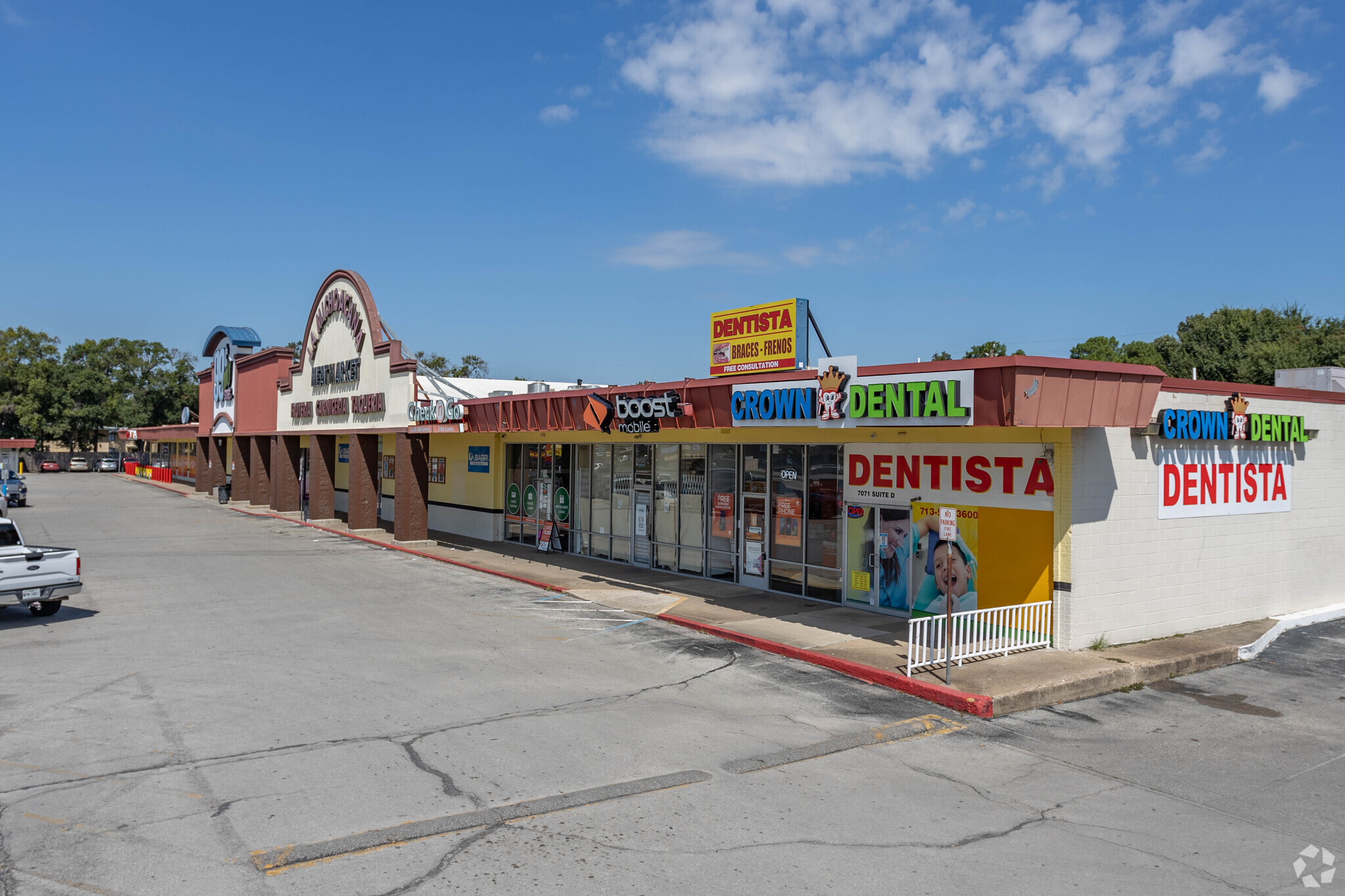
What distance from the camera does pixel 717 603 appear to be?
17.9 m

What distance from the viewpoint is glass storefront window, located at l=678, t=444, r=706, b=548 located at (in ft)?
68.9

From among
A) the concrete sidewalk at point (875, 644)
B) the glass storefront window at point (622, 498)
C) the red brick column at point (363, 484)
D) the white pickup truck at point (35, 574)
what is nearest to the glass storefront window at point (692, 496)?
the concrete sidewalk at point (875, 644)

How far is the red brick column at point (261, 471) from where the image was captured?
146 feet

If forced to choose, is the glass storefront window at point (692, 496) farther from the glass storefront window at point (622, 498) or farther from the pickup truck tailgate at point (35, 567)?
the pickup truck tailgate at point (35, 567)

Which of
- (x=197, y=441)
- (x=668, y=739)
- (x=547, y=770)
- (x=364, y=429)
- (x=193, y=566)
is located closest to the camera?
(x=547, y=770)

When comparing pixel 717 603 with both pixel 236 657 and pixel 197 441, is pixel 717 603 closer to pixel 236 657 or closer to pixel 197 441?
pixel 236 657

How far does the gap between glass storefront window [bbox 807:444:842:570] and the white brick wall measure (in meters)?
4.92

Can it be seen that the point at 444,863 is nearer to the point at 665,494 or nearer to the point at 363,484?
the point at 665,494

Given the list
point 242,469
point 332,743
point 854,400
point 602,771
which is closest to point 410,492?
point 854,400

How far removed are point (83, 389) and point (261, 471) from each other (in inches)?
2491

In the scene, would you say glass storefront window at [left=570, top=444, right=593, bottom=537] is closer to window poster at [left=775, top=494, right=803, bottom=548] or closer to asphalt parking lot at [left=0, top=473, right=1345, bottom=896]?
window poster at [left=775, top=494, right=803, bottom=548]

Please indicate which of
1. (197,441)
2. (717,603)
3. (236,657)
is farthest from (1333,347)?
(197,441)

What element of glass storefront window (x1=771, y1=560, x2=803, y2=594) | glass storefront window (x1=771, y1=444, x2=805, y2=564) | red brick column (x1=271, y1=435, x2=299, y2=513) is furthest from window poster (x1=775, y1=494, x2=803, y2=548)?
red brick column (x1=271, y1=435, x2=299, y2=513)

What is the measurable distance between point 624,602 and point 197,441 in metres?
47.3
